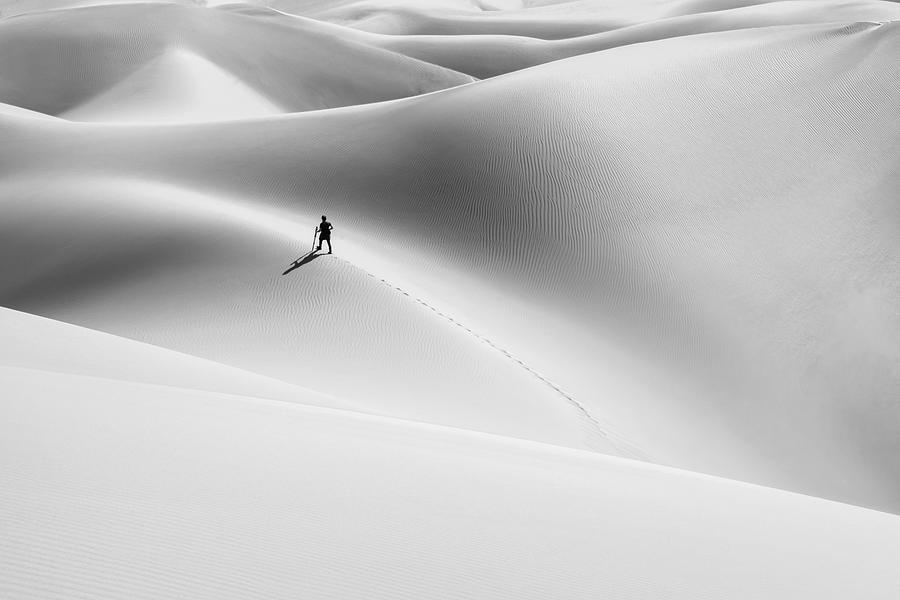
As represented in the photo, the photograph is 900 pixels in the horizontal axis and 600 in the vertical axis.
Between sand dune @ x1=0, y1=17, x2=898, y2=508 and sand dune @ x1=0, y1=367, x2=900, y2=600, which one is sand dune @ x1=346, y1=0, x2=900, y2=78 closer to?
sand dune @ x1=0, y1=17, x2=898, y2=508

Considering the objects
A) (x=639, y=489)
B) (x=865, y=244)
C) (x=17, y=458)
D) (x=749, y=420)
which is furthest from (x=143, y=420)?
(x=865, y=244)

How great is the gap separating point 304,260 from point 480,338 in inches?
128

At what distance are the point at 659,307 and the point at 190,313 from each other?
296 inches

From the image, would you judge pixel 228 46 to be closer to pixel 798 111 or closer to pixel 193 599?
pixel 798 111

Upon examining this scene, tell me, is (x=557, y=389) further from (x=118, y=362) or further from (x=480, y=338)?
(x=118, y=362)

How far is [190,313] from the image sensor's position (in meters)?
13.3

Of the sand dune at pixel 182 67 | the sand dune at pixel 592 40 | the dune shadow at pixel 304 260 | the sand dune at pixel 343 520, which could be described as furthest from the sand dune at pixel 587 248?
the sand dune at pixel 592 40

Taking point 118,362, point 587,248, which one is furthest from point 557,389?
point 118,362

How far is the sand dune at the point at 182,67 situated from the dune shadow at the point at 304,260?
21513 mm

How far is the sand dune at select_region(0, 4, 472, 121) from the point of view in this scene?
36688mm

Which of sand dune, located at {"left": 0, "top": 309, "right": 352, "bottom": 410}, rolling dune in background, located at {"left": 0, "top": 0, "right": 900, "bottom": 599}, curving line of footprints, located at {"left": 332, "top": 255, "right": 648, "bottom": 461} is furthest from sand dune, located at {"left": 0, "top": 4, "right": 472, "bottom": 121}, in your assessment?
sand dune, located at {"left": 0, "top": 309, "right": 352, "bottom": 410}

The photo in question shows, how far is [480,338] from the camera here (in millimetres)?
12953

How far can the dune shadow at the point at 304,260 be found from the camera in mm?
14102

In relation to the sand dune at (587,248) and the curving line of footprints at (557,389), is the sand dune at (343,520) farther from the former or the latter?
the curving line of footprints at (557,389)
